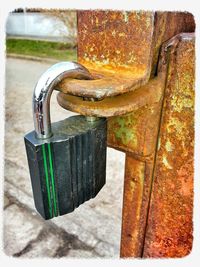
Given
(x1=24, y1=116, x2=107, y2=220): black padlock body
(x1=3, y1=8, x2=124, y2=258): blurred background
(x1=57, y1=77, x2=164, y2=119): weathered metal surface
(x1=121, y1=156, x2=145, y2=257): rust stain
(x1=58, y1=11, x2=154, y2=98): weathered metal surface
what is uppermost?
(x1=58, y1=11, x2=154, y2=98): weathered metal surface

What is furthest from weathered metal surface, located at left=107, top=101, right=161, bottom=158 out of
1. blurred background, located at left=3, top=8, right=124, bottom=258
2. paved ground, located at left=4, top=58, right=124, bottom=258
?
paved ground, located at left=4, top=58, right=124, bottom=258

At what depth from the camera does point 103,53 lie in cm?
60

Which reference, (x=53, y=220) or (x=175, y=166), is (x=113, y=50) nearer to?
(x=175, y=166)

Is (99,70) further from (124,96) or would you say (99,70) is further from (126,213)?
(126,213)

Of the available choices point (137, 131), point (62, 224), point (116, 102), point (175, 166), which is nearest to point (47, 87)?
point (116, 102)

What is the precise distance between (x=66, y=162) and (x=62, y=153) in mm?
24

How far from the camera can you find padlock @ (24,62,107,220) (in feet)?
1.70

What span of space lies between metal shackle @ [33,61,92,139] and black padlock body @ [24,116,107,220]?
0.9 inches

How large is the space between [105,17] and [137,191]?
0.40m

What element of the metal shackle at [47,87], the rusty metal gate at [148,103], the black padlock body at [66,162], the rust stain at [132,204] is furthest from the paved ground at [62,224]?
the metal shackle at [47,87]

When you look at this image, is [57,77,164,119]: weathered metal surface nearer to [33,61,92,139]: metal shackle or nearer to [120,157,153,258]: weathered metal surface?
[33,61,92,139]: metal shackle

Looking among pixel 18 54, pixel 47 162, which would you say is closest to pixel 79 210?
pixel 47 162

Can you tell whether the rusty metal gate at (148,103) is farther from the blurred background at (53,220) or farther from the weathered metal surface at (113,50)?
the blurred background at (53,220)

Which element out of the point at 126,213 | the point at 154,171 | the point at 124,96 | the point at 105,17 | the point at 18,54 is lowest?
the point at 18,54
